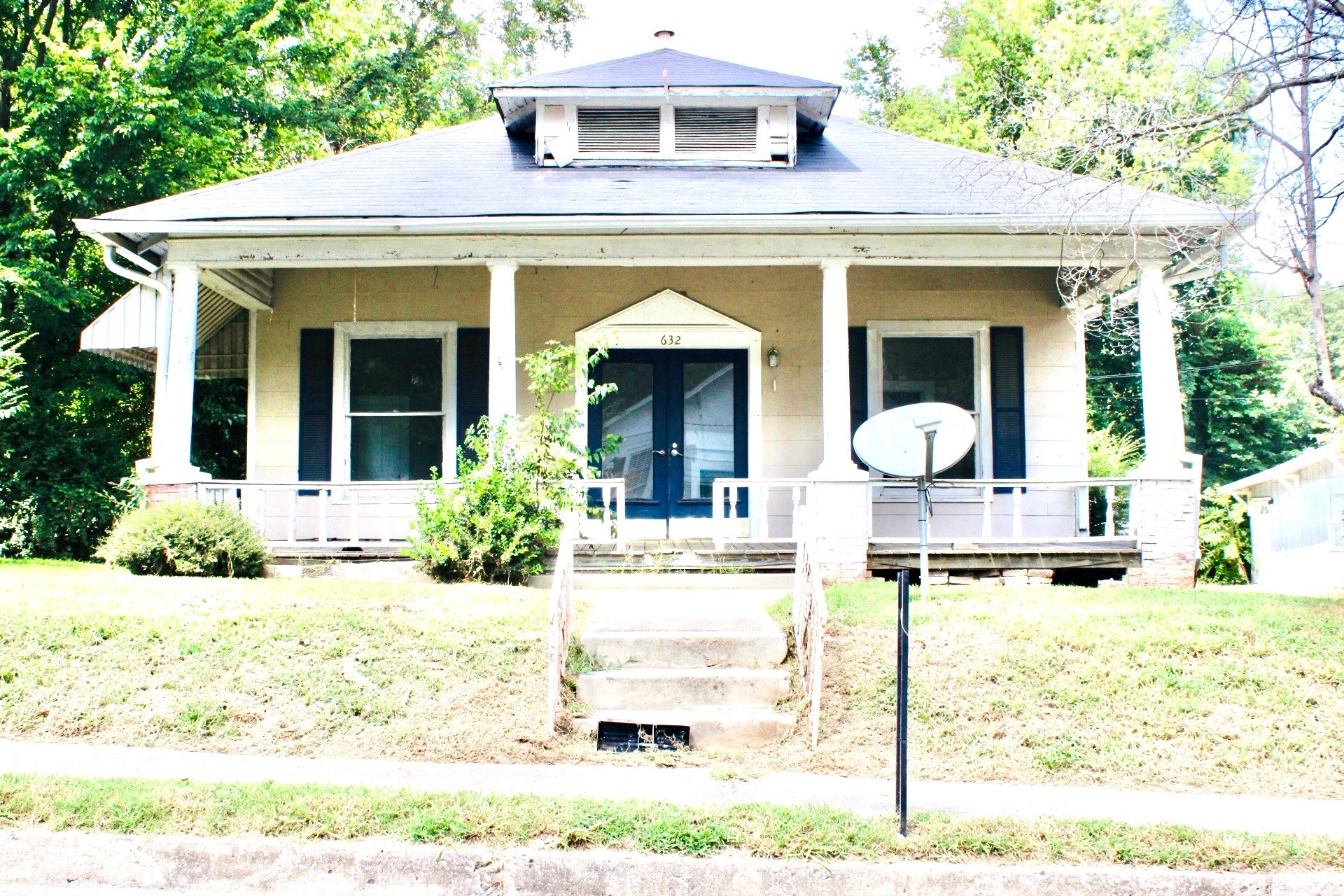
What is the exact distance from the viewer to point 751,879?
475 centimetres

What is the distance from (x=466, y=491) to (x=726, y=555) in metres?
2.45

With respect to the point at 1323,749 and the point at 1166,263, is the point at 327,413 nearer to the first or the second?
the point at 1166,263

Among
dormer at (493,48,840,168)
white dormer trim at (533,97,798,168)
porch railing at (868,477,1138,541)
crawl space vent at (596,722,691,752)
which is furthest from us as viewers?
white dormer trim at (533,97,798,168)

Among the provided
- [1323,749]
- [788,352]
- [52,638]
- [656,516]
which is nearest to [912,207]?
[788,352]

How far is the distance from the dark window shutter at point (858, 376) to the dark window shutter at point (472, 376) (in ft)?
12.9

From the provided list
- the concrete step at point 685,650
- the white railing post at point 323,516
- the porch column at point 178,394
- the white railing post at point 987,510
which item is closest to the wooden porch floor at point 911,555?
the white railing post at point 987,510

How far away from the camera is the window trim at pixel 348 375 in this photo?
12227 millimetres

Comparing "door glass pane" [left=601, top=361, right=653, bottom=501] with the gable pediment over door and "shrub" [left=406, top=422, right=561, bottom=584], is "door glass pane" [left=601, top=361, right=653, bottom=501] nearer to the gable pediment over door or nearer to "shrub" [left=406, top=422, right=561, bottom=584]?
the gable pediment over door

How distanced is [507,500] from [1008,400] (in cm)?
564

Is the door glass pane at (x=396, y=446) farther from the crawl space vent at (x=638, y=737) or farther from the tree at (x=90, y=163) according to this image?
the crawl space vent at (x=638, y=737)

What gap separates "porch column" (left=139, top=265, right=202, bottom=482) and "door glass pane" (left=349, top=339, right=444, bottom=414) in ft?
6.21

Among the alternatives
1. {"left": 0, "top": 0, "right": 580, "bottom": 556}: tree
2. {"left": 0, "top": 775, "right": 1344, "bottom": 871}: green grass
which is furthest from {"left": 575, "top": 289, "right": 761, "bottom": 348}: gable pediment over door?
{"left": 0, "top": 775, "right": 1344, "bottom": 871}: green grass

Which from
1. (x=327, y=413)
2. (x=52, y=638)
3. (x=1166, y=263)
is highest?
(x=1166, y=263)

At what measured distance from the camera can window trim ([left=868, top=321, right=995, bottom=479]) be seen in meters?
12.2
